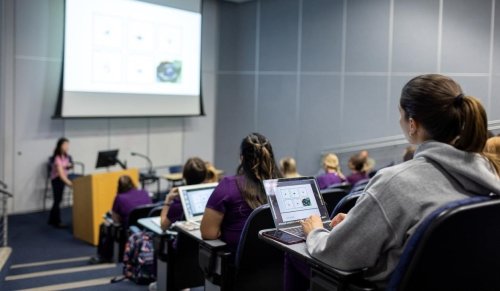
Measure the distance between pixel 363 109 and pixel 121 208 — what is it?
427cm

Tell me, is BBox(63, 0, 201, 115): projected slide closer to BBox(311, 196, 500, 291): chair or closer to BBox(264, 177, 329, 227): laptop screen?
BBox(264, 177, 329, 227): laptop screen

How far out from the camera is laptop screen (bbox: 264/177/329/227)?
1.97 metres

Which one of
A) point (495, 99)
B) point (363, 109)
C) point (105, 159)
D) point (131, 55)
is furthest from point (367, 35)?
point (105, 159)

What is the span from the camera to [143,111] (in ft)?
27.3

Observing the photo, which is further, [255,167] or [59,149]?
[59,149]

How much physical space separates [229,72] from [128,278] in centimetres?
609

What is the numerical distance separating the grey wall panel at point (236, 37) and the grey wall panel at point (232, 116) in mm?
252

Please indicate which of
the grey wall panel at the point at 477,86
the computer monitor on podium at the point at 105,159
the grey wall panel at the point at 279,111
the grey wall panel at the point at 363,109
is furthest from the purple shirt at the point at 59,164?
the grey wall panel at the point at 477,86

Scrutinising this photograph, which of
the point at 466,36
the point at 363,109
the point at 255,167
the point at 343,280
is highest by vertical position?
the point at 466,36

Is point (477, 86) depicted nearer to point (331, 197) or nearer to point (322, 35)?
point (322, 35)

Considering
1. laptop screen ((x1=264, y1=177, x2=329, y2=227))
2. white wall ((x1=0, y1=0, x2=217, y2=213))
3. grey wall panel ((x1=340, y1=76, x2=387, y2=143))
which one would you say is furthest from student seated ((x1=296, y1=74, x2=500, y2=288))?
white wall ((x1=0, y1=0, x2=217, y2=213))

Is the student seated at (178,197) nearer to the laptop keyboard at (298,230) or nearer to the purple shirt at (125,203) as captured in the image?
the purple shirt at (125,203)

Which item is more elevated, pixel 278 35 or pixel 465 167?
pixel 278 35

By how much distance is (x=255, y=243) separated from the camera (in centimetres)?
246
